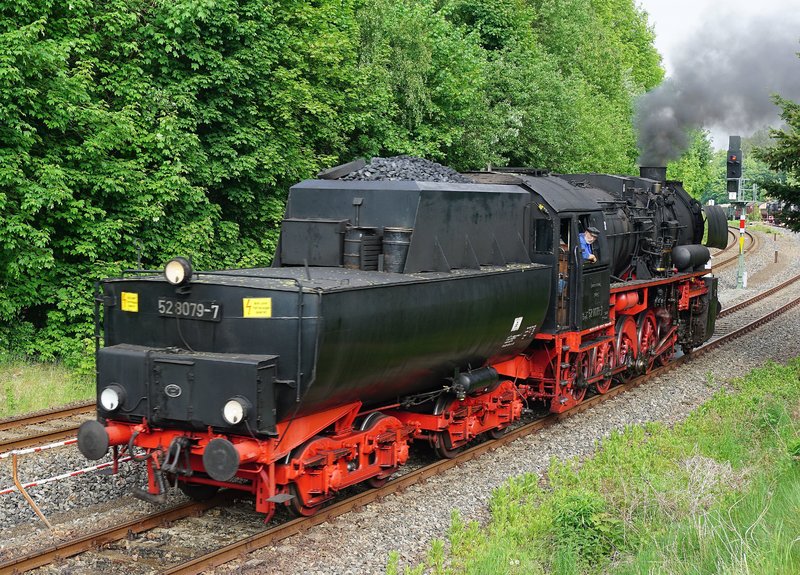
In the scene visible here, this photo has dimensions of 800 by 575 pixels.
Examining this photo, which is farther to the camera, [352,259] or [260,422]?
[352,259]

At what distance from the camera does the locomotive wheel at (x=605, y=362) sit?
12884 millimetres

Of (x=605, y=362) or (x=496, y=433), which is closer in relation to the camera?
(x=496, y=433)

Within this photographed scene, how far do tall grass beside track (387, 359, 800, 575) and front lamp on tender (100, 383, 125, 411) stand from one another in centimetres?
267

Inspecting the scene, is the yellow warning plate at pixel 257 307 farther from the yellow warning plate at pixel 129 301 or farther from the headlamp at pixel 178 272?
the yellow warning plate at pixel 129 301

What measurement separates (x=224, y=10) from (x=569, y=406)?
925 cm

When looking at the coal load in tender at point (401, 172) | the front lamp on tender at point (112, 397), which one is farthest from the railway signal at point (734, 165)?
the front lamp on tender at point (112, 397)

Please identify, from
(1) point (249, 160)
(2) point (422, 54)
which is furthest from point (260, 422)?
(2) point (422, 54)

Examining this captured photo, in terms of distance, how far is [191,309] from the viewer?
7.18 metres

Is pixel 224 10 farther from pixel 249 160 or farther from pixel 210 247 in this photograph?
pixel 210 247

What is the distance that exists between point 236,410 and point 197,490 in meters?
1.91

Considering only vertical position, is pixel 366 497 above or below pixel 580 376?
below

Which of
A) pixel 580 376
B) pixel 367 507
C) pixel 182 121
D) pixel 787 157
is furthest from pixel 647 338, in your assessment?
pixel 182 121

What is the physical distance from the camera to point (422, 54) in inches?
800

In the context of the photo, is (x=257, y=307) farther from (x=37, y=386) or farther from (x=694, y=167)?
(x=694, y=167)
